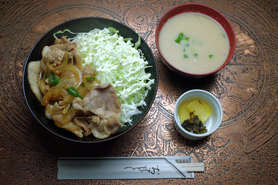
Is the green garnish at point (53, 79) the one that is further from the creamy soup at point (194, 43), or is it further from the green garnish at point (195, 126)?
the green garnish at point (195, 126)

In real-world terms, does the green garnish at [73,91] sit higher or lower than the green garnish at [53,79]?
lower

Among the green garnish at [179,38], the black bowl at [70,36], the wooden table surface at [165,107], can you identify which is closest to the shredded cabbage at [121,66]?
the black bowl at [70,36]

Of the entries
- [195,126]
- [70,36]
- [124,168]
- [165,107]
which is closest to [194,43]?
[165,107]

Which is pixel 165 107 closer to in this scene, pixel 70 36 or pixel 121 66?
pixel 121 66

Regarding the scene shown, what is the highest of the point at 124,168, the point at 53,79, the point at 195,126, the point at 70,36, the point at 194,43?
the point at 70,36

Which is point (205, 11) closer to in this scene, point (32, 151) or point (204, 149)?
point (204, 149)

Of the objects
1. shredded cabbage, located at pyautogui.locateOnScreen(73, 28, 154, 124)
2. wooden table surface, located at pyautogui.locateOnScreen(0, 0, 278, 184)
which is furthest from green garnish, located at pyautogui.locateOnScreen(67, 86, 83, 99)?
wooden table surface, located at pyautogui.locateOnScreen(0, 0, 278, 184)
